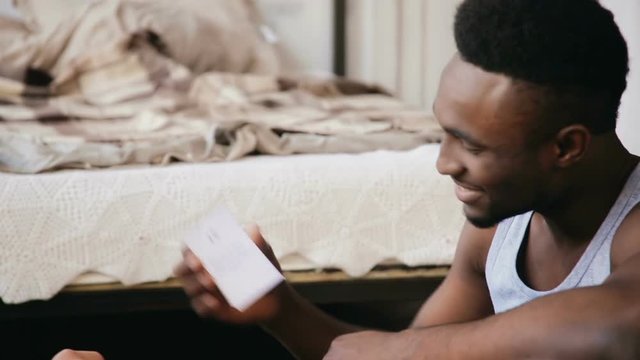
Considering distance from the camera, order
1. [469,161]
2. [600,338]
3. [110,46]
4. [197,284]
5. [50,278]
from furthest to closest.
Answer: [110,46] < [50,278] < [197,284] < [469,161] < [600,338]

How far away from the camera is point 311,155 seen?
184 centimetres

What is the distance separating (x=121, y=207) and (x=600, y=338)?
104 cm

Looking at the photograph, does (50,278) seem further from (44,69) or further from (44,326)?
(44,69)

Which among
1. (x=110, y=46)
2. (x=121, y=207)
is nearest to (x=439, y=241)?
(x=121, y=207)

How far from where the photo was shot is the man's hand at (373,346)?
905 mm

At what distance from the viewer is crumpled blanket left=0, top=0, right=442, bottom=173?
185 cm

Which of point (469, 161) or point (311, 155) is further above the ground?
point (469, 161)

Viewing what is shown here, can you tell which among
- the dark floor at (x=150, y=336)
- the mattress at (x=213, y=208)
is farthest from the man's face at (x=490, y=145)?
the dark floor at (x=150, y=336)

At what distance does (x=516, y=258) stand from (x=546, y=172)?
17 cm

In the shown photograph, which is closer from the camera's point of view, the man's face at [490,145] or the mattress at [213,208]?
the man's face at [490,145]

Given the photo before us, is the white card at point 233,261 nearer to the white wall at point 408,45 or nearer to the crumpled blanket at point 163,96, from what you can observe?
the crumpled blanket at point 163,96

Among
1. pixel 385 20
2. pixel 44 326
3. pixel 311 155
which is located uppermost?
pixel 311 155

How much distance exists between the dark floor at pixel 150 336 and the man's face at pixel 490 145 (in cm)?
111

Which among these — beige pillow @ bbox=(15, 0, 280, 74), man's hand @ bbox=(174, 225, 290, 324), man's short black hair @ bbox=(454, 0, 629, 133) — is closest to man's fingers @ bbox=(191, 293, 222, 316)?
man's hand @ bbox=(174, 225, 290, 324)
